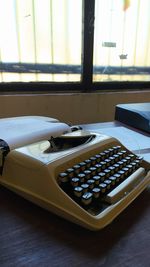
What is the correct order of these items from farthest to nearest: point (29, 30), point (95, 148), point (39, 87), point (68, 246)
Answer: point (39, 87) → point (29, 30) → point (95, 148) → point (68, 246)

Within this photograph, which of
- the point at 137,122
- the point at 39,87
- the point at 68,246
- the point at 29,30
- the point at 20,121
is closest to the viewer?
the point at 68,246

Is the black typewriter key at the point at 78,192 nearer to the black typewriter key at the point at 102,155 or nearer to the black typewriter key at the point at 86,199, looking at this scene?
the black typewriter key at the point at 86,199

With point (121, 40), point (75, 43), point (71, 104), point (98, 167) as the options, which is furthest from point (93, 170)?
point (121, 40)

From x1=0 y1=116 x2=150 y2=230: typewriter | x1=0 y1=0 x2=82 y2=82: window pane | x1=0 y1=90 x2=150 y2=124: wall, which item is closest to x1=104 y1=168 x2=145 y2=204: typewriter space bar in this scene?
x1=0 y1=116 x2=150 y2=230: typewriter

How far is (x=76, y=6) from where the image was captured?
159cm

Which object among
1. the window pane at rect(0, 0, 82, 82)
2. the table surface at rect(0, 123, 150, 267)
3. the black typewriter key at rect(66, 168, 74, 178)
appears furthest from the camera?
the window pane at rect(0, 0, 82, 82)

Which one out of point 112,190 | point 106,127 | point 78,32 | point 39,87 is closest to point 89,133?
point 112,190

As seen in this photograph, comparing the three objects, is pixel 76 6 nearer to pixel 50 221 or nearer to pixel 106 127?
pixel 106 127

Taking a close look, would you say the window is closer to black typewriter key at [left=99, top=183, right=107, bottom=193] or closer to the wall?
the wall

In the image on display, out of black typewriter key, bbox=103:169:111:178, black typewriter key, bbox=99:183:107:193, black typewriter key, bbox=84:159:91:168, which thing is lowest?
black typewriter key, bbox=99:183:107:193

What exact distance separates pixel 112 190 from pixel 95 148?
0.12m

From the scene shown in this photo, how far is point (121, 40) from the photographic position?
70.2 inches

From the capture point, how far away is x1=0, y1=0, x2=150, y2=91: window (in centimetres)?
149

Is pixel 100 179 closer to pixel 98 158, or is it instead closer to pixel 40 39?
pixel 98 158
